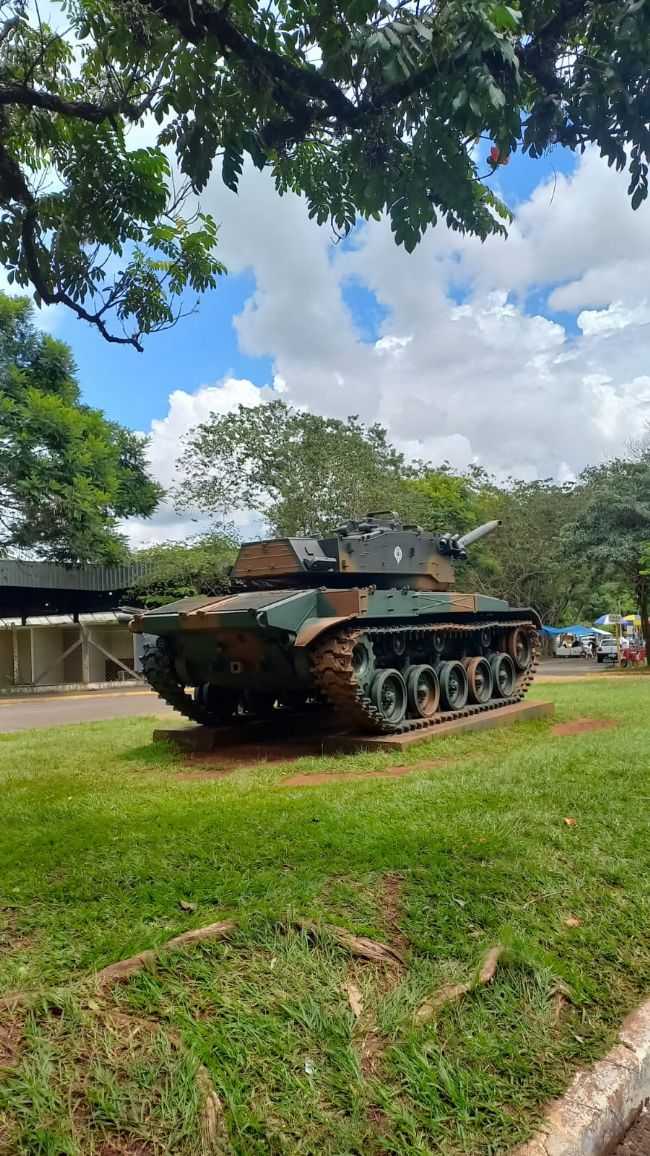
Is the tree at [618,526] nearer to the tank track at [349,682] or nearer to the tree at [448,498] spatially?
the tree at [448,498]

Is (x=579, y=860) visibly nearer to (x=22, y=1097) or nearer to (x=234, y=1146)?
(x=234, y=1146)

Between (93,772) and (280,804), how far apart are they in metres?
3.14

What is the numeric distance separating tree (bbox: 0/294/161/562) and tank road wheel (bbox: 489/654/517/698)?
43.0 ft

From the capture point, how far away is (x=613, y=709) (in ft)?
39.3

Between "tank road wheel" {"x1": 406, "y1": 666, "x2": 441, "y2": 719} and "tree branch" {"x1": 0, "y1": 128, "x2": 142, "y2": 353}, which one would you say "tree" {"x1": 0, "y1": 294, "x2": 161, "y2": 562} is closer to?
"tank road wheel" {"x1": 406, "y1": 666, "x2": 441, "y2": 719}

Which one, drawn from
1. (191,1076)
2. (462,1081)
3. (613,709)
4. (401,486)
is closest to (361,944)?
(462,1081)

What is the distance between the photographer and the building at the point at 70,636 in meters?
27.1

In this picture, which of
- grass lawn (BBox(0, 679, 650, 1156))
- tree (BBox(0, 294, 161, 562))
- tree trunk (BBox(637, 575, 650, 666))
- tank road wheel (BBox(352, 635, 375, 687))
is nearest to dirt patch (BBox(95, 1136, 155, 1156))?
grass lawn (BBox(0, 679, 650, 1156))

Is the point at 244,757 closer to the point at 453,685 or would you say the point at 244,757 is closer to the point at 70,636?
the point at 453,685

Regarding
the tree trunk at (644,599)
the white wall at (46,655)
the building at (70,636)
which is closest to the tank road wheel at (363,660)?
the building at (70,636)

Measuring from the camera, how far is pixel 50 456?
2200 centimetres

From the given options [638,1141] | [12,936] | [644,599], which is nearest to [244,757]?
[12,936]

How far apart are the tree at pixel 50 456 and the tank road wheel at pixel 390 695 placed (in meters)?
14.3

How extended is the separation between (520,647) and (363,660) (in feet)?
16.4
